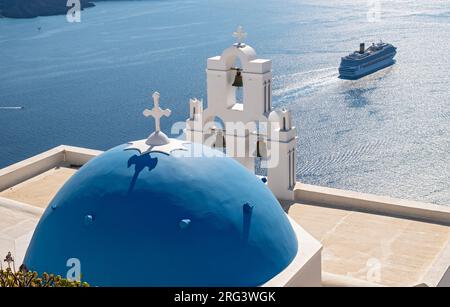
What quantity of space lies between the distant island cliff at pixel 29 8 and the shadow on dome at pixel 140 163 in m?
91.8

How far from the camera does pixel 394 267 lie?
15555mm

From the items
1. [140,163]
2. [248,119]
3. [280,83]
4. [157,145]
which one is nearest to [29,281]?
[140,163]

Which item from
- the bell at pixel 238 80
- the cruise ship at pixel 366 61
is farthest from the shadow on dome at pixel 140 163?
the cruise ship at pixel 366 61

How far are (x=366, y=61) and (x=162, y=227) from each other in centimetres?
6444

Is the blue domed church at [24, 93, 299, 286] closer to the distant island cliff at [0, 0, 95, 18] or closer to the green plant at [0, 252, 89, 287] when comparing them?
the green plant at [0, 252, 89, 287]

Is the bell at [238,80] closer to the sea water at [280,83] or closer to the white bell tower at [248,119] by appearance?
the white bell tower at [248,119]

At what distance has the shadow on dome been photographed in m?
11.8

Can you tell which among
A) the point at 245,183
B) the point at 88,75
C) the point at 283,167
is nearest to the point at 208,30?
the point at 88,75

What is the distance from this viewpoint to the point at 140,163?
12008 millimetres

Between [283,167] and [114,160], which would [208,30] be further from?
[114,160]

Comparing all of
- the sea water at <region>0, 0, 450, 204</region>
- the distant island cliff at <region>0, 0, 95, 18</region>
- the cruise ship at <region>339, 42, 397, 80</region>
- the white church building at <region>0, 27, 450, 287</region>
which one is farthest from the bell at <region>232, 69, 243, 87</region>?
the distant island cliff at <region>0, 0, 95, 18</region>

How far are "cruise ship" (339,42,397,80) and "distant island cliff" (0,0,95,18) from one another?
152 feet

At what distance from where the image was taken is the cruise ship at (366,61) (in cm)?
7044

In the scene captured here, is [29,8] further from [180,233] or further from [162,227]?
[180,233]
